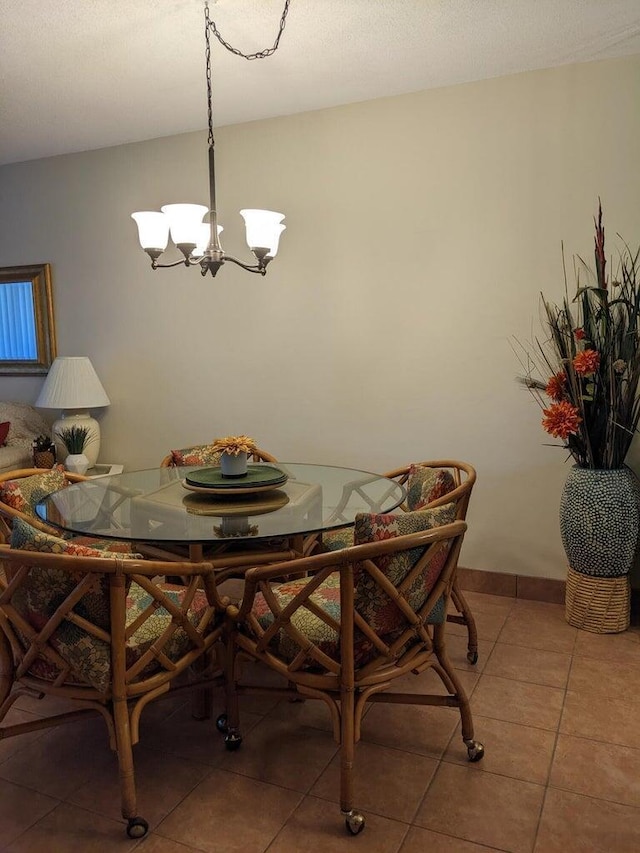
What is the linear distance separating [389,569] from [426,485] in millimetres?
737

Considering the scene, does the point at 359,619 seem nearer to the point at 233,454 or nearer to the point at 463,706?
the point at 463,706

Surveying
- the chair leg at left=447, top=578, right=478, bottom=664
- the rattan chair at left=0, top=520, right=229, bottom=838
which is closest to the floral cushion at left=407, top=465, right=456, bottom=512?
the chair leg at left=447, top=578, right=478, bottom=664

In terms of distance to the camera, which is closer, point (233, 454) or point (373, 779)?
point (373, 779)

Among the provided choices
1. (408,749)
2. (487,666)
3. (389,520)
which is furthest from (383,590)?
(487,666)

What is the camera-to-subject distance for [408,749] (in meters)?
2.06

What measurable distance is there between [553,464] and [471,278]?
99 centimetres

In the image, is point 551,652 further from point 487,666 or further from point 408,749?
point 408,749

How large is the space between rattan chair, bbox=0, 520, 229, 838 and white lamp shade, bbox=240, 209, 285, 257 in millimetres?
1274

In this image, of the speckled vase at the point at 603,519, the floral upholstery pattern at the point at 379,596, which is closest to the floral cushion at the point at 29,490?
the floral upholstery pattern at the point at 379,596

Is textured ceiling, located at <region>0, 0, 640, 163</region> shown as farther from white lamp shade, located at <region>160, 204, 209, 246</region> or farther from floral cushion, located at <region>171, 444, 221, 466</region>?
floral cushion, located at <region>171, 444, 221, 466</region>

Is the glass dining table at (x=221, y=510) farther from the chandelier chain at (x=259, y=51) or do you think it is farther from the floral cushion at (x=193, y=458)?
the chandelier chain at (x=259, y=51)

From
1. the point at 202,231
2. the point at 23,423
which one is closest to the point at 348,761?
the point at 202,231

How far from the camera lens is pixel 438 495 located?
7.71 feet

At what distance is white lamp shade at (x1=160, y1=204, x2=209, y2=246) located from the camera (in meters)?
2.30
